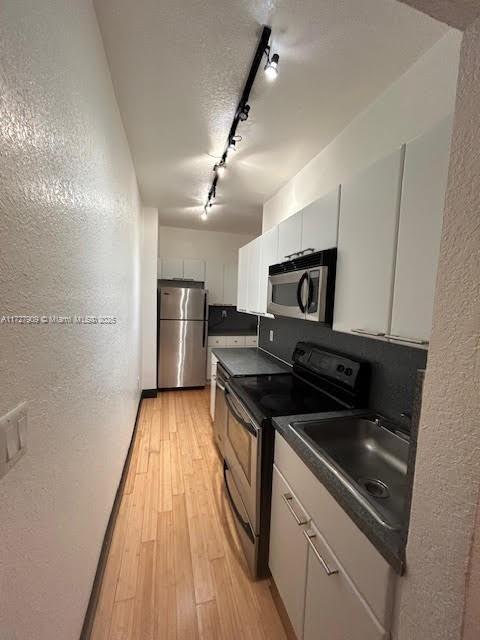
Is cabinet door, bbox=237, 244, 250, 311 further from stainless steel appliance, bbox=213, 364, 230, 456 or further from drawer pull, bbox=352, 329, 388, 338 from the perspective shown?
drawer pull, bbox=352, 329, 388, 338

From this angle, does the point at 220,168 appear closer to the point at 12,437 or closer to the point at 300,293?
the point at 300,293

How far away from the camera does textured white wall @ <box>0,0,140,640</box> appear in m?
0.57

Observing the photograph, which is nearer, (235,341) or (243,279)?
(243,279)

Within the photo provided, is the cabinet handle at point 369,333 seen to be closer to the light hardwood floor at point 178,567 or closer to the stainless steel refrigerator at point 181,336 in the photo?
the light hardwood floor at point 178,567

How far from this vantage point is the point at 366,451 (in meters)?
1.31

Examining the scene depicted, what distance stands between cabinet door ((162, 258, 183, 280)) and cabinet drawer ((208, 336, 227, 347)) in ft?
A: 3.80

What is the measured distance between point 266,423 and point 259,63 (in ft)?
5.87

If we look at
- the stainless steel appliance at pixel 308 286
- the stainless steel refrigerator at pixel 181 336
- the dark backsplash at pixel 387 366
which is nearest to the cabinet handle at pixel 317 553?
the dark backsplash at pixel 387 366

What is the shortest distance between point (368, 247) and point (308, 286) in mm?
403

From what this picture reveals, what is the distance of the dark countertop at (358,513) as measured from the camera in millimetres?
669

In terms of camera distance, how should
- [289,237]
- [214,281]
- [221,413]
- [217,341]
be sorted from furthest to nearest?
[214,281], [217,341], [221,413], [289,237]

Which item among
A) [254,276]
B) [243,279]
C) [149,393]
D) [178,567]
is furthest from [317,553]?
[149,393]

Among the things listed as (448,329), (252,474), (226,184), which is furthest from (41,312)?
(226,184)

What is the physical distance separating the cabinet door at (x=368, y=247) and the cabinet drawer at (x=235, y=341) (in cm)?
318
